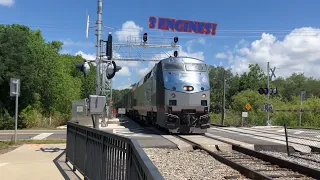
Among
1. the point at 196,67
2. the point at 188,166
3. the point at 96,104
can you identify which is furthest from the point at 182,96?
the point at 188,166

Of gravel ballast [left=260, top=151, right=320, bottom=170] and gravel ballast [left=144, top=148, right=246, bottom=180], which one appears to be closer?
gravel ballast [left=144, top=148, right=246, bottom=180]

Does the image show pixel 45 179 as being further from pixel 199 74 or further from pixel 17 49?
pixel 17 49

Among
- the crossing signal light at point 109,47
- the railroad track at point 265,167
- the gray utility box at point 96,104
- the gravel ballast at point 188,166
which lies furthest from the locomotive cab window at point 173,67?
the gray utility box at point 96,104

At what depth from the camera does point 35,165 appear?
980 centimetres

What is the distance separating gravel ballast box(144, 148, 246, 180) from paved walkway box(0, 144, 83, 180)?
2267 mm

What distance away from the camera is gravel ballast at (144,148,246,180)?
8.66 m

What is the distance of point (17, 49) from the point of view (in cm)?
3234

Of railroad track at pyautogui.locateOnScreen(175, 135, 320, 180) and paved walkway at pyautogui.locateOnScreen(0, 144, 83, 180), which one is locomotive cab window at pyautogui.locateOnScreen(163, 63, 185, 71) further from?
paved walkway at pyautogui.locateOnScreen(0, 144, 83, 180)

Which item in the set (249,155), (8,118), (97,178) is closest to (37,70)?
(8,118)

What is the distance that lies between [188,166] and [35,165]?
407cm

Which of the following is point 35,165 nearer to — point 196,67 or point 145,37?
point 196,67

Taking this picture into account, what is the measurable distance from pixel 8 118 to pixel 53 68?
8856 millimetres

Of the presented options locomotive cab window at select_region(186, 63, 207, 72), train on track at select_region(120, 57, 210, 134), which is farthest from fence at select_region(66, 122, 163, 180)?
locomotive cab window at select_region(186, 63, 207, 72)

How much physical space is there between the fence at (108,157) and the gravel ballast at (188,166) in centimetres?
199
